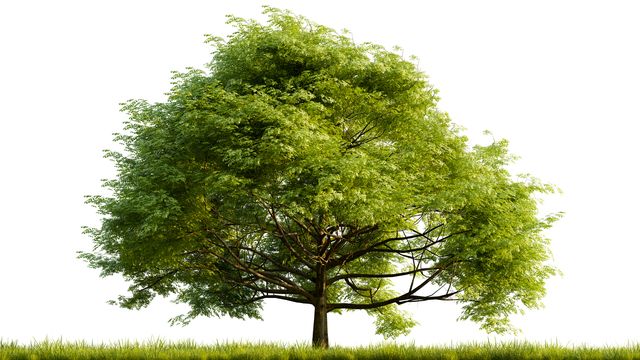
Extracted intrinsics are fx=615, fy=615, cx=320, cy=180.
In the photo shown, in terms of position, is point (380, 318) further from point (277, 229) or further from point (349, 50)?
point (349, 50)

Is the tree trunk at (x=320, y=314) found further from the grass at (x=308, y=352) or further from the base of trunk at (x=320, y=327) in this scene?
the grass at (x=308, y=352)

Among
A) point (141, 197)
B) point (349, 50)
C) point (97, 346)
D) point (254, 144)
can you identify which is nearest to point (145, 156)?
point (141, 197)

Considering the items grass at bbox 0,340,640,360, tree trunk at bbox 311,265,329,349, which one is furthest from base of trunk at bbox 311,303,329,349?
grass at bbox 0,340,640,360

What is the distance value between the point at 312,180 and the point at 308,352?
506 cm

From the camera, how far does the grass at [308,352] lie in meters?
15.1

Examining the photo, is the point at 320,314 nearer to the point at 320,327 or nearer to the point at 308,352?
the point at 320,327

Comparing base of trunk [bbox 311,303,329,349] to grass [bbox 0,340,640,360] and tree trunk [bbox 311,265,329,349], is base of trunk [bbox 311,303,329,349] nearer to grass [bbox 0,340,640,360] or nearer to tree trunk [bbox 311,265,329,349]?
tree trunk [bbox 311,265,329,349]

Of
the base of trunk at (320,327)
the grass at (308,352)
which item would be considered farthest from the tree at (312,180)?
the grass at (308,352)

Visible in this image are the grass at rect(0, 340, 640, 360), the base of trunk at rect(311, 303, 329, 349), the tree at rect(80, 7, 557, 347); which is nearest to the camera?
the grass at rect(0, 340, 640, 360)

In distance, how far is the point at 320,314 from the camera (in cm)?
2259

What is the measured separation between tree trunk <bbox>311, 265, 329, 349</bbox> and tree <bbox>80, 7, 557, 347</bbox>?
6 cm

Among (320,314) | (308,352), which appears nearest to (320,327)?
(320,314)

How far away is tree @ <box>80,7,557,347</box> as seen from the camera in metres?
18.4

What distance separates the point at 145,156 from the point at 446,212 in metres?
10.3
